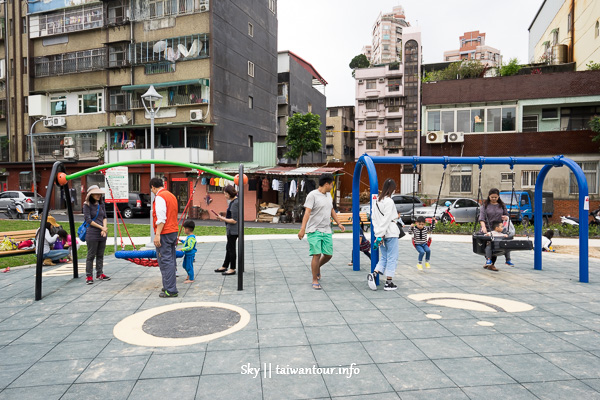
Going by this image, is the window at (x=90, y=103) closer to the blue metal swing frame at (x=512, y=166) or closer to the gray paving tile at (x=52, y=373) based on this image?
the blue metal swing frame at (x=512, y=166)

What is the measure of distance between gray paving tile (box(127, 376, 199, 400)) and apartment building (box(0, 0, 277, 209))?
26398 mm

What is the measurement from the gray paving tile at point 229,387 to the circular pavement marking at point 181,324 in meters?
1.06

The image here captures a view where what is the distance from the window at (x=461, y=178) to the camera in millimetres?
24594

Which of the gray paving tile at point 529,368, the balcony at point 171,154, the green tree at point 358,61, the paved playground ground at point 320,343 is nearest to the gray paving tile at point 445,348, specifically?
the paved playground ground at point 320,343

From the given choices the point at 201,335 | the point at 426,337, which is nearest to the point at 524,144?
the point at 426,337

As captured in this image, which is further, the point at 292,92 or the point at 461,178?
the point at 292,92

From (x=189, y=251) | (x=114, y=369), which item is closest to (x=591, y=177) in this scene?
(x=189, y=251)

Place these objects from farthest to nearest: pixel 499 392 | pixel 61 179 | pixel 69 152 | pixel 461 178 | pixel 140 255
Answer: pixel 69 152 → pixel 461 178 → pixel 61 179 → pixel 140 255 → pixel 499 392

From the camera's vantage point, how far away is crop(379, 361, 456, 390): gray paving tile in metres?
3.62

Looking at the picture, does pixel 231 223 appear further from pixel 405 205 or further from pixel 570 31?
pixel 570 31

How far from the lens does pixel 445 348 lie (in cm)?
449

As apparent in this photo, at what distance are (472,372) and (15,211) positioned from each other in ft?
99.7

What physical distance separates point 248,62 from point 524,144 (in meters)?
22.7

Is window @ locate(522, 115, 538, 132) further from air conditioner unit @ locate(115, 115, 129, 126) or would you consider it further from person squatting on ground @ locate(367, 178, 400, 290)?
air conditioner unit @ locate(115, 115, 129, 126)
